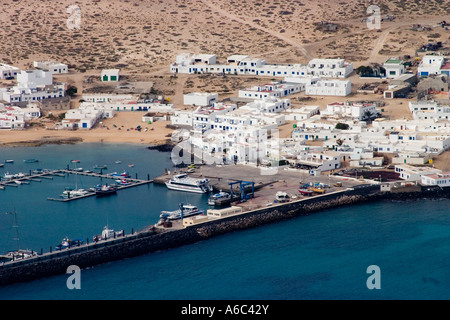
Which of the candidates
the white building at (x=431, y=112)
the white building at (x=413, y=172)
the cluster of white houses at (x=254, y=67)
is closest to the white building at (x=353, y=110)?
the white building at (x=431, y=112)

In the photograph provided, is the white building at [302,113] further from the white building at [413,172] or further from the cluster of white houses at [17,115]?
the cluster of white houses at [17,115]

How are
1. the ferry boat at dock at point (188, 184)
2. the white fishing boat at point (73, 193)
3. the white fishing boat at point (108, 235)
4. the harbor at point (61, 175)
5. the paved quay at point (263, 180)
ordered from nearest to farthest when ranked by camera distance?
1. the white fishing boat at point (108, 235)
2. the paved quay at point (263, 180)
3. the white fishing boat at point (73, 193)
4. the ferry boat at dock at point (188, 184)
5. the harbor at point (61, 175)

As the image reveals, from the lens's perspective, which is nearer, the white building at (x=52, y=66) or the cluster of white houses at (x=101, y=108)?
the cluster of white houses at (x=101, y=108)

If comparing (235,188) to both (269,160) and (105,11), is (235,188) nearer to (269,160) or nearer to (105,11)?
(269,160)

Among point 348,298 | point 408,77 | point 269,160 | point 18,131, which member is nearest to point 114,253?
point 348,298

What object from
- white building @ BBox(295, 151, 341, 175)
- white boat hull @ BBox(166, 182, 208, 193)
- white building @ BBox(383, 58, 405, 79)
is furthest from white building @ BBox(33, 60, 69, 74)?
white building @ BBox(295, 151, 341, 175)

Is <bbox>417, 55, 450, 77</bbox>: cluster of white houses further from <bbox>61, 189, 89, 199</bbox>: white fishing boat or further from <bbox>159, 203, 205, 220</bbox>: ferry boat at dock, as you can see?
<bbox>61, 189, 89, 199</bbox>: white fishing boat

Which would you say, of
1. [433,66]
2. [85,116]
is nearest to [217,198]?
[85,116]
